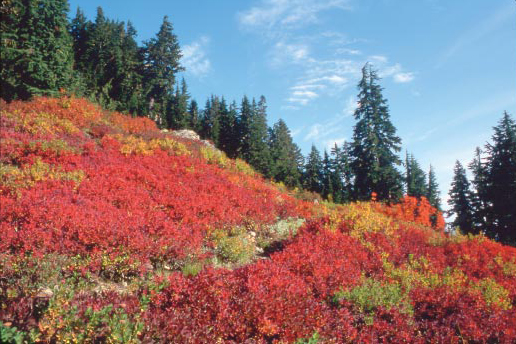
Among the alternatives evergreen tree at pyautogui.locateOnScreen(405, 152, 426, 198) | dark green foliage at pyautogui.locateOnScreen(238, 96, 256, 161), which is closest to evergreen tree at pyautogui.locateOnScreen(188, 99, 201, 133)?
dark green foliage at pyautogui.locateOnScreen(238, 96, 256, 161)

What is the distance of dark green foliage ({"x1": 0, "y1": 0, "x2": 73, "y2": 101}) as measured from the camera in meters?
26.2

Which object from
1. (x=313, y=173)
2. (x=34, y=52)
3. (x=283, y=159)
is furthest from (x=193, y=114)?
(x=34, y=52)

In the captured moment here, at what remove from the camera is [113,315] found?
475 cm

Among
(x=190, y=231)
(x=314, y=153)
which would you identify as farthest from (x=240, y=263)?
(x=314, y=153)

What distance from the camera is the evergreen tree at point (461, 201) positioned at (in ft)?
118

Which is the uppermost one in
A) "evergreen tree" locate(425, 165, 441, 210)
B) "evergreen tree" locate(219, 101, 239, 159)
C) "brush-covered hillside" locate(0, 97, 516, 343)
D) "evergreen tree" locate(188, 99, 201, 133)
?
"evergreen tree" locate(188, 99, 201, 133)

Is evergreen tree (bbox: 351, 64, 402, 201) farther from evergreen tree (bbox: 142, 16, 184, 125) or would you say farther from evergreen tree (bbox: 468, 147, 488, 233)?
evergreen tree (bbox: 142, 16, 184, 125)

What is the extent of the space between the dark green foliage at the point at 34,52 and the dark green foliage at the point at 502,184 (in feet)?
145

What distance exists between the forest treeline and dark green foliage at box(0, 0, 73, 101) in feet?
0.27

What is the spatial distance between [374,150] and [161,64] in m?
32.1

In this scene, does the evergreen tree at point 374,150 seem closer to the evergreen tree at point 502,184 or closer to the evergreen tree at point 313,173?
the evergreen tree at point 502,184

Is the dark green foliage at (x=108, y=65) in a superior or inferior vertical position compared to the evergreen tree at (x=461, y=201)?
superior

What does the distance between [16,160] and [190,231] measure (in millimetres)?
8960

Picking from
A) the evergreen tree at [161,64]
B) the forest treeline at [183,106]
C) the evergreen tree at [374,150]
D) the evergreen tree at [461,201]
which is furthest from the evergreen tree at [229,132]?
the evergreen tree at [461,201]
